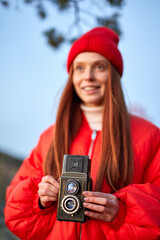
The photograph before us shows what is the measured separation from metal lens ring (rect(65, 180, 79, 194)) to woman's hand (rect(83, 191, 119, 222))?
7 cm

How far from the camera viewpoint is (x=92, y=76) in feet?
6.32

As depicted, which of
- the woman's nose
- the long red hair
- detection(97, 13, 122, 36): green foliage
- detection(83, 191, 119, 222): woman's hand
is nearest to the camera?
detection(83, 191, 119, 222): woman's hand

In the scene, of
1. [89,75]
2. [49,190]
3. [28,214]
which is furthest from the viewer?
[89,75]

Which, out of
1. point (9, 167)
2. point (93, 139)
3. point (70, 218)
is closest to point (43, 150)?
point (93, 139)

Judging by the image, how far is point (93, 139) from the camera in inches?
73.7

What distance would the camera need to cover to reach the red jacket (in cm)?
132

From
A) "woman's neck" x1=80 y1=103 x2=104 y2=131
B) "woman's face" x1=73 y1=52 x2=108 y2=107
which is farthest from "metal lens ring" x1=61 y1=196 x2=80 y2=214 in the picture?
"woman's face" x1=73 y1=52 x2=108 y2=107

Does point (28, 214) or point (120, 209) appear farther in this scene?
point (28, 214)

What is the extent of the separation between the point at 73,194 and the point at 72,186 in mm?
49

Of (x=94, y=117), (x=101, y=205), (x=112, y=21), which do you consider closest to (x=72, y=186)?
(x=101, y=205)

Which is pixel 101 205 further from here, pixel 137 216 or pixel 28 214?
pixel 28 214

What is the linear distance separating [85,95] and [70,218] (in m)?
1.14

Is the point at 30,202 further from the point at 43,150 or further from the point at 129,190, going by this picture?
the point at 129,190

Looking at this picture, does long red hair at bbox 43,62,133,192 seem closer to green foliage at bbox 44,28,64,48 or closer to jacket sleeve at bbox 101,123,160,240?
jacket sleeve at bbox 101,123,160,240
